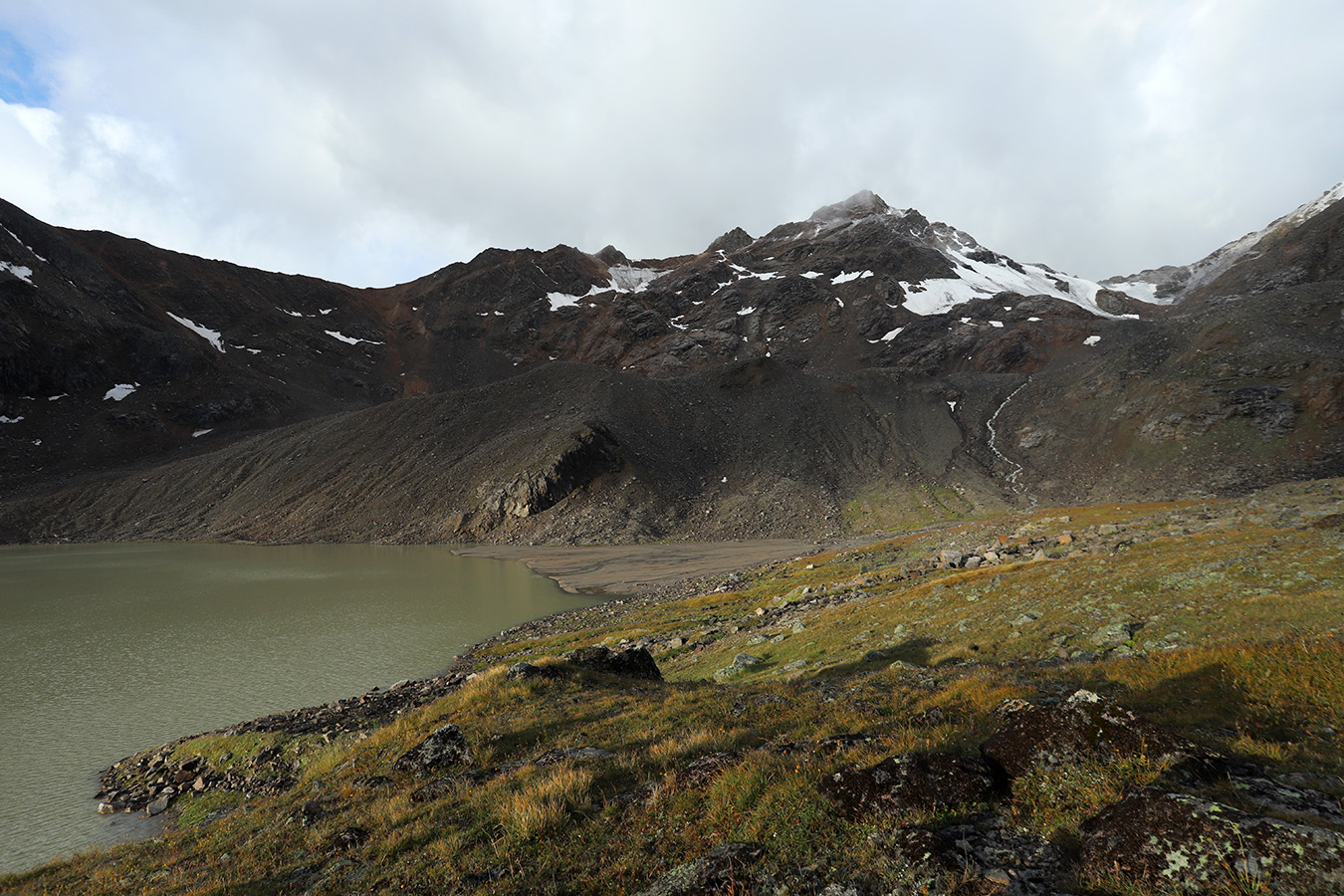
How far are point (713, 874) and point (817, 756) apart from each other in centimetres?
342

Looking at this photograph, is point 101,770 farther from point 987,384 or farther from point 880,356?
point 880,356

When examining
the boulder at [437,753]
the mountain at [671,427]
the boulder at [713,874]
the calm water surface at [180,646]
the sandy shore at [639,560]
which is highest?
the mountain at [671,427]

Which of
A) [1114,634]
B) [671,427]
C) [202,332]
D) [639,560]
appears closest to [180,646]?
[639,560]

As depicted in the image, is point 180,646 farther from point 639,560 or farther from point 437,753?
point 639,560

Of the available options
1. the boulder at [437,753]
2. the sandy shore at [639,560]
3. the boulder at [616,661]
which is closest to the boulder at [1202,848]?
the boulder at [437,753]

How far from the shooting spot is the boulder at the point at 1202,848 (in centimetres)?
424

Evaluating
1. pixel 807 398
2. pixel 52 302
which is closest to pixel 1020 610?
pixel 807 398

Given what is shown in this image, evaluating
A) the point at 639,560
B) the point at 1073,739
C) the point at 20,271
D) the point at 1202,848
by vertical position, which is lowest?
the point at 639,560

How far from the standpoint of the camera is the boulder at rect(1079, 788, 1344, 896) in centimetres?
424

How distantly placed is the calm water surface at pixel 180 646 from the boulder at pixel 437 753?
1066 centimetres

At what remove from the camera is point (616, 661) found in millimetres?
19844

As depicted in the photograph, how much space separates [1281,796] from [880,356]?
173 meters

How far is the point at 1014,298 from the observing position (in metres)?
170

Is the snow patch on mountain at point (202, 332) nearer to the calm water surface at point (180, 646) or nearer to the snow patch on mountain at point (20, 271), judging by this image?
the snow patch on mountain at point (20, 271)
